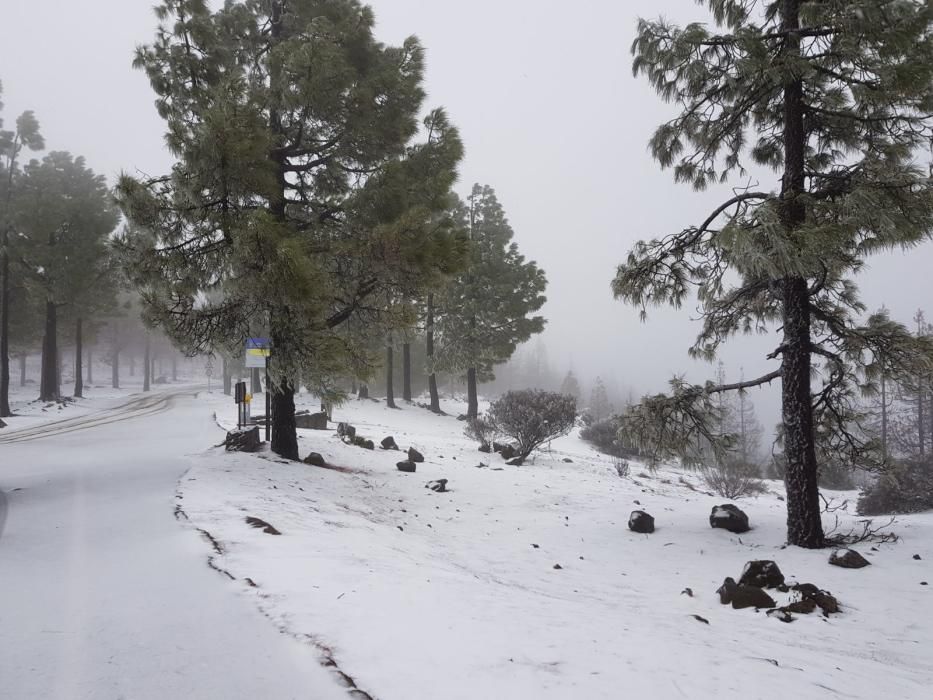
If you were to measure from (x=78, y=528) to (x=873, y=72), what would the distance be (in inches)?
411

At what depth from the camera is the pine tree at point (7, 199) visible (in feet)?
67.7

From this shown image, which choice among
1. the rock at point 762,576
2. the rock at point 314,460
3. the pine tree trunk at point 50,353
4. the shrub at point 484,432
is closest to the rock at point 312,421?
the shrub at point 484,432

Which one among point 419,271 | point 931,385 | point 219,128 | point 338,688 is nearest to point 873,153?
point 931,385

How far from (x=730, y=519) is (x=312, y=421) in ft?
43.9

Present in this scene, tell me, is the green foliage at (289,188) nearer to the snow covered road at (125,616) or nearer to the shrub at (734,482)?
the snow covered road at (125,616)

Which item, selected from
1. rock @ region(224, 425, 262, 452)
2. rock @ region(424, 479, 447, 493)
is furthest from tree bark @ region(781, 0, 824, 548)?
rock @ region(224, 425, 262, 452)

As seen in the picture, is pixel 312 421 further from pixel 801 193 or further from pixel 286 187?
pixel 801 193

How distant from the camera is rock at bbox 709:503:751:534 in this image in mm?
7695

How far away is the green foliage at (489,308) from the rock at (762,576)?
2135cm

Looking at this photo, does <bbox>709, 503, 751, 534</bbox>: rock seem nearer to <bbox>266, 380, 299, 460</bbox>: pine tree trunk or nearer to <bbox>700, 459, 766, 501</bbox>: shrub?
<bbox>266, 380, 299, 460</bbox>: pine tree trunk

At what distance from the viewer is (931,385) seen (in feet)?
20.3

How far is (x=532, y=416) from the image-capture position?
14797 mm

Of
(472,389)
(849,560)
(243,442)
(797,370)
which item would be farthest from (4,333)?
(849,560)

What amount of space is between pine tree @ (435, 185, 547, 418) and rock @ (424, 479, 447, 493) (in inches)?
641
